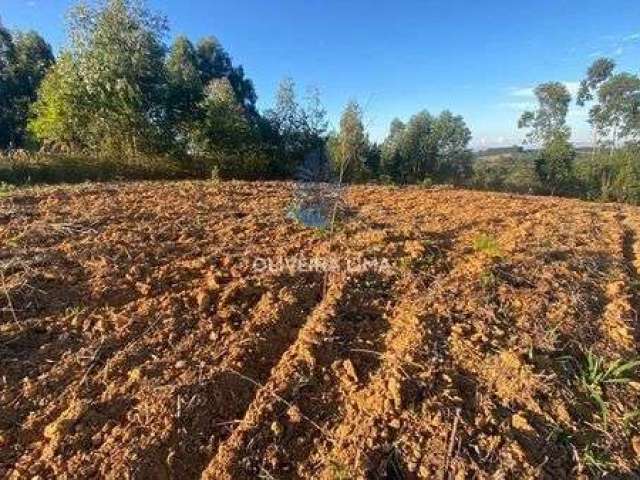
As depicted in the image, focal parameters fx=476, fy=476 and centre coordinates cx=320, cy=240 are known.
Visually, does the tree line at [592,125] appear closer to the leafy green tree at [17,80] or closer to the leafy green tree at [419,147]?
the leafy green tree at [419,147]

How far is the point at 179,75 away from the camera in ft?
45.1

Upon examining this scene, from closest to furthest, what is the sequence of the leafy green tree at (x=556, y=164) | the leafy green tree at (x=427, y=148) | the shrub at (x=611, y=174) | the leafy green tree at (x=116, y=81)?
the leafy green tree at (x=116, y=81) → the shrub at (x=611, y=174) → the leafy green tree at (x=427, y=148) → the leafy green tree at (x=556, y=164)

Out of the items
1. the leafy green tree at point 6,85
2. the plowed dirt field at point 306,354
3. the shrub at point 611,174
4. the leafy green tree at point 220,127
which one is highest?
the leafy green tree at point 6,85

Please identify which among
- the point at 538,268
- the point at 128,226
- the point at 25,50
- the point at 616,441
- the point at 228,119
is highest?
the point at 25,50

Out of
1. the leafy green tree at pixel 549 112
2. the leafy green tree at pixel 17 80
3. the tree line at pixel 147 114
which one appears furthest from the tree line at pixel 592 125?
the leafy green tree at pixel 17 80

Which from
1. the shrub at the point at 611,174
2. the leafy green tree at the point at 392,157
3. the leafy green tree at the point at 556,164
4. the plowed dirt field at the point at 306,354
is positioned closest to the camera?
the plowed dirt field at the point at 306,354

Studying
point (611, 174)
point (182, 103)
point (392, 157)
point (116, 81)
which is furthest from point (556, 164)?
point (116, 81)

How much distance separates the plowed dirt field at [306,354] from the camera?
1812 mm

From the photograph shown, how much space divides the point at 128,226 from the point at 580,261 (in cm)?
344

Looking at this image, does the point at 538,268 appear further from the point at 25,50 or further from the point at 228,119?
the point at 25,50

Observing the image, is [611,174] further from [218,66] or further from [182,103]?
[218,66]

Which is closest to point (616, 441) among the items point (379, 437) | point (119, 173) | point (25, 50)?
point (379, 437)

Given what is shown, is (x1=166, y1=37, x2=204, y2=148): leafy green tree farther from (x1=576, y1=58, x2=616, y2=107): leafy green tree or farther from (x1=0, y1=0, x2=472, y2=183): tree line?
(x1=576, y1=58, x2=616, y2=107): leafy green tree

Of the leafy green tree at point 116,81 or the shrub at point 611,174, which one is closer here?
the leafy green tree at point 116,81
